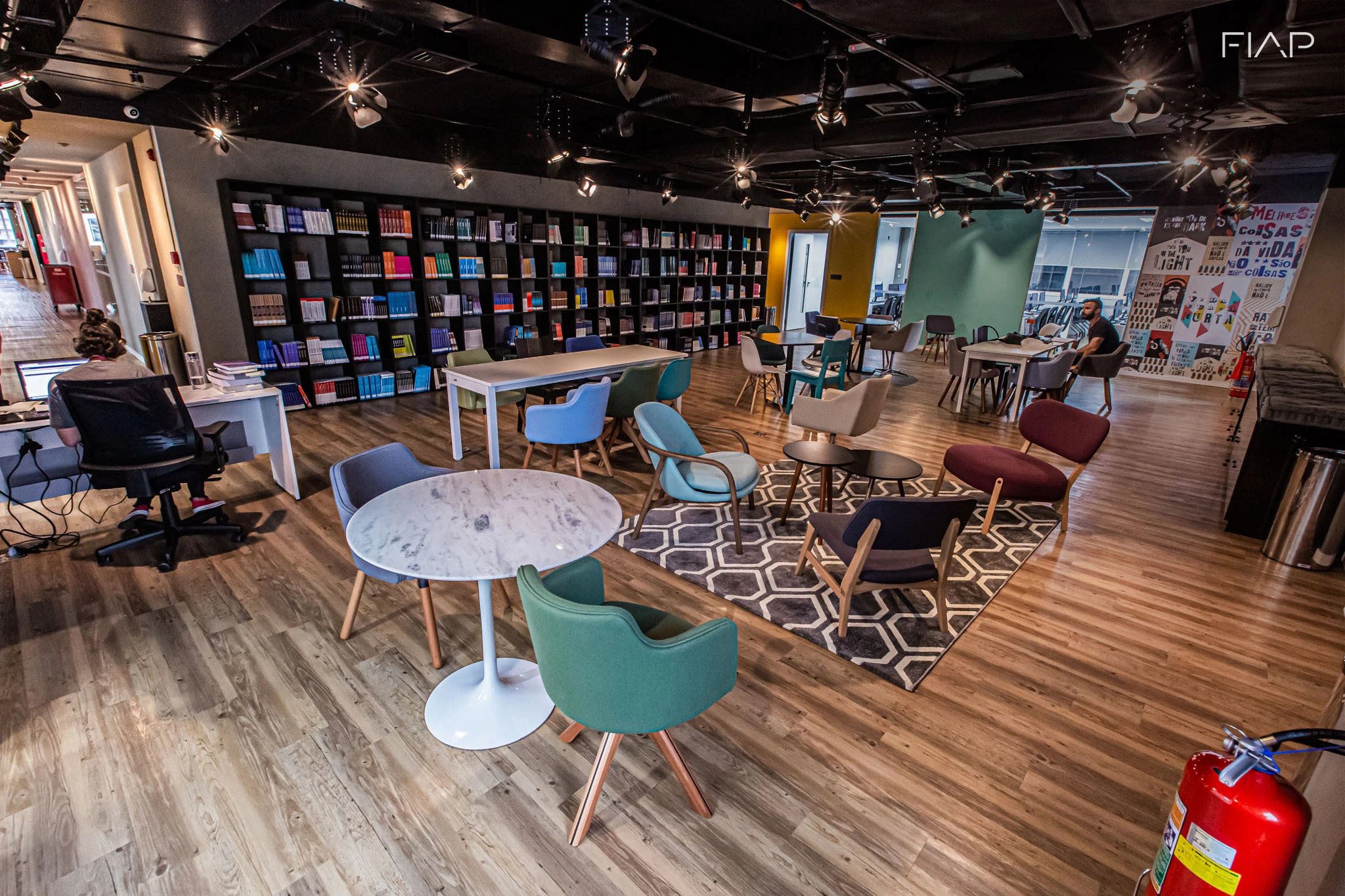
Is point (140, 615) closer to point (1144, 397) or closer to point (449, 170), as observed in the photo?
point (449, 170)

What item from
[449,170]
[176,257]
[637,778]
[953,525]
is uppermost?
[449,170]

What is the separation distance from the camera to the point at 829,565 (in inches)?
149

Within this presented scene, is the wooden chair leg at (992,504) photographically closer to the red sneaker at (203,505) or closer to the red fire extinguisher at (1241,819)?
the red fire extinguisher at (1241,819)

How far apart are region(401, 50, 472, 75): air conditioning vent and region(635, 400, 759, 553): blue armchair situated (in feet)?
8.93

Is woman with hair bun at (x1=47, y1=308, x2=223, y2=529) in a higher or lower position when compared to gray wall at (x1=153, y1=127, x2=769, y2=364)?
lower

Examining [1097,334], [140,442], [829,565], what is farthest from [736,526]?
[1097,334]

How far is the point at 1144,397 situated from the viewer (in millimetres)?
9312

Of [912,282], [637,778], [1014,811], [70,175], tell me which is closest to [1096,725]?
[1014,811]

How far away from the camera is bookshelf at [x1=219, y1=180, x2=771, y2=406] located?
262 inches

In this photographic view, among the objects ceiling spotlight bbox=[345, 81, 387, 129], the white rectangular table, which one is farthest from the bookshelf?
ceiling spotlight bbox=[345, 81, 387, 129]

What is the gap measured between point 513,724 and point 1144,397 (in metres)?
10.8

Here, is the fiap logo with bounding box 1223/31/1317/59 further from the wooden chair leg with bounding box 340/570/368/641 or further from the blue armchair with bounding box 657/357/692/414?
the wooden chair leg with bounding box 340/570/368/641

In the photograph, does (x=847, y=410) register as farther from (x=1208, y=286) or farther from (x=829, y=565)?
(x=1208, y=286)

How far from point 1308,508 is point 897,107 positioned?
4404 millimetres
